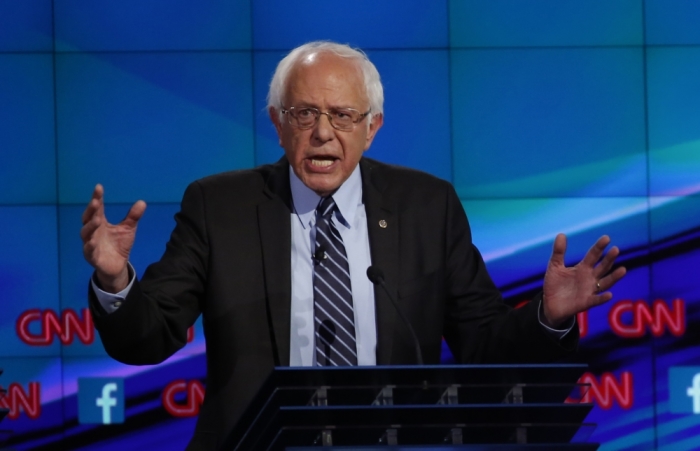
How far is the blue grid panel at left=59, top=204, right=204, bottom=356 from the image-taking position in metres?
4.45

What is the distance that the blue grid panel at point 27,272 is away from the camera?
4414mm

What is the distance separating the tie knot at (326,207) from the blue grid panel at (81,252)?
2.06m

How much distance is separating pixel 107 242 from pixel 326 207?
0.66 metres

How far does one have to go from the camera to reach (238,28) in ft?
14.8

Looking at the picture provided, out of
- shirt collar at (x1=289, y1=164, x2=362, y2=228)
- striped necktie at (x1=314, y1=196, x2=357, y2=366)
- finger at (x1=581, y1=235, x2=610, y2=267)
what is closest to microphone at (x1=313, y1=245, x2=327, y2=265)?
striped necktie at (x1=314, y1=196, x2=357, y2=366)

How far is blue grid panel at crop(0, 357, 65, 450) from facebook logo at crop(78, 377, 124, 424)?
0.31 feet

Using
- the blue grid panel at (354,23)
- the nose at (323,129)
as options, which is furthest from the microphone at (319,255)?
the blue grid panel at (354,23)

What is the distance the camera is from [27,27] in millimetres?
4480

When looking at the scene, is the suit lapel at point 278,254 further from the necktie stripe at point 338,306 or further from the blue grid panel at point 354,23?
the blue grid panel at point 354,23

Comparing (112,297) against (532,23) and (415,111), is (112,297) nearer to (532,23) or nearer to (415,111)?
(415,111)

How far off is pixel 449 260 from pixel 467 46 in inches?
84.9

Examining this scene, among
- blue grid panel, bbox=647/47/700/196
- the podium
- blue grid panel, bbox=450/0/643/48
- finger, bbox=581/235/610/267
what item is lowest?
the podium

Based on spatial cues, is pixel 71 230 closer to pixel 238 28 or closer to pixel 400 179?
pixel 238 28

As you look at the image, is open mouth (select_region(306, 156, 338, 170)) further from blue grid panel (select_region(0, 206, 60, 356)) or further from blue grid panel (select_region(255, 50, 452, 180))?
blue grid panel (select_region(0, 206, 60, 356))
